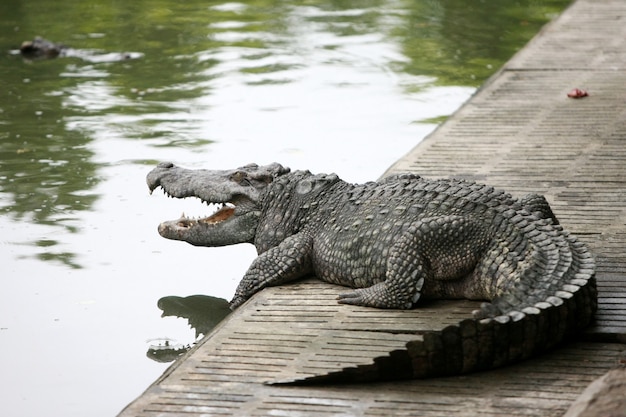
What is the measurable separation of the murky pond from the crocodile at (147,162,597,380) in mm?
558

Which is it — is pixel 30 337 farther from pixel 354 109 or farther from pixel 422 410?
pixel 354 109

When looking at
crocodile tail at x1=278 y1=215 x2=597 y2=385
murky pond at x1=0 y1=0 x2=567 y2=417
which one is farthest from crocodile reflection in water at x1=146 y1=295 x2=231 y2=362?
crocodile tail at x1=278 y1=215 x2=597 y2=385

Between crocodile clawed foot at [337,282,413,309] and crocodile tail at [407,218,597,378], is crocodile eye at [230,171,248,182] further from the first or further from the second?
crocodile tail at [407,218,597,378]

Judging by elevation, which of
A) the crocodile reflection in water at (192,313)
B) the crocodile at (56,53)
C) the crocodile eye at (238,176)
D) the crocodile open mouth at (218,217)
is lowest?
the crocodile reflection in water at (192,313)

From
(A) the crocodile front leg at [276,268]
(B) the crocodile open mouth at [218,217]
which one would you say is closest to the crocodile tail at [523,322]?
(A) the crocodile front leg at [276,268]

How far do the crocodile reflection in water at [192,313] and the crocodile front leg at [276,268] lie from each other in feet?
0.66

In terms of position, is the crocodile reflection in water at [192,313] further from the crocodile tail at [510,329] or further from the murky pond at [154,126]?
the crocodile tail at [510,329]

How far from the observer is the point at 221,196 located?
22.1 feet

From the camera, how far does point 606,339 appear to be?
5309 millimetres

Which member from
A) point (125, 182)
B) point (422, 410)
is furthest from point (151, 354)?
point (125, 182)

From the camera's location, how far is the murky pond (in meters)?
6.34

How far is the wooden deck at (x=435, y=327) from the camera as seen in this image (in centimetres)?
482

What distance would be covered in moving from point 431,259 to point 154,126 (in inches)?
198

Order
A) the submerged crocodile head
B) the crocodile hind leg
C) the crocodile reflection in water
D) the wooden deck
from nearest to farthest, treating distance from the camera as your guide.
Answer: the wooden deck
the crocodile hind leg
the crocodile reflection in water
the submerged crocodile head
